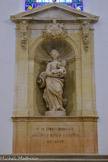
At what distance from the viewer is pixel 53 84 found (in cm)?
927

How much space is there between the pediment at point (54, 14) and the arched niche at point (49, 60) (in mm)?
683

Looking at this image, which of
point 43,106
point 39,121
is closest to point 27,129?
point 39,121

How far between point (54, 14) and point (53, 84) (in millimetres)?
2194

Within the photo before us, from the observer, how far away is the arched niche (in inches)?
372

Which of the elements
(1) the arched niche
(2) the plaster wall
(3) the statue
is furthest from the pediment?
(3) the statue

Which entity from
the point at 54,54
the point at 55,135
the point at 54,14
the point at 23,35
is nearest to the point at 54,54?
the point at 54,54

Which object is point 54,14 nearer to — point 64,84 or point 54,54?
point 54,54

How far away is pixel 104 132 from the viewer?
8.93 metres

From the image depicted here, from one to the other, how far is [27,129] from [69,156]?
2112 millimetres

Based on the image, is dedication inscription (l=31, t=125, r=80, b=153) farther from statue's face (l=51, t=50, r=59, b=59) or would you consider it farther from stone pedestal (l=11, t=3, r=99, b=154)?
statue's face (l=51, t=50, r=59, b=59)

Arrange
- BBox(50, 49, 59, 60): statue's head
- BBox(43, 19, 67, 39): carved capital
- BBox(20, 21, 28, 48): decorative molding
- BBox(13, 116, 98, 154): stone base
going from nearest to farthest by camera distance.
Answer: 1. BBox(13, 116, 98, 154): stone base
2. BBox(20, 21, 28, 48): decorative molding
3. BBox(43, 19, 67, 39): carved capital
4. BBox(50, 49, 59, 60): statue's head

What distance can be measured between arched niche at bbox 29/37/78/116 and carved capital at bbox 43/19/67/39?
0.60 ft

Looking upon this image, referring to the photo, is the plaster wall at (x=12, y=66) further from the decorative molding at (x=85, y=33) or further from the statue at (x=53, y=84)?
the statue at (x=53, y=84)

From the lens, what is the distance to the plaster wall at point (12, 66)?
8.90 m
